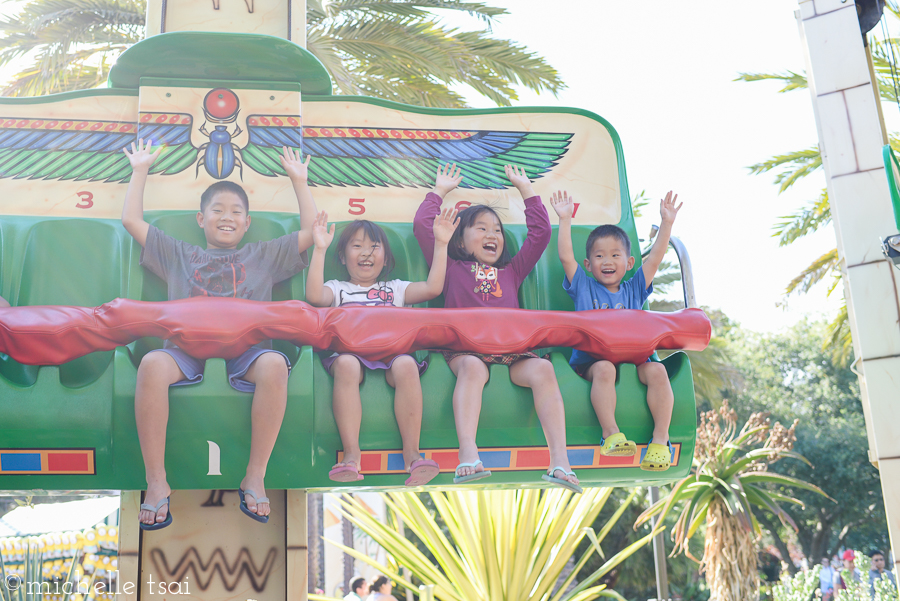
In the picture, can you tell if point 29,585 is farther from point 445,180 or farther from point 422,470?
point 445,180

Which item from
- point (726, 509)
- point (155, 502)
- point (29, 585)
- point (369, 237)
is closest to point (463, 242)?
point (369, 237)

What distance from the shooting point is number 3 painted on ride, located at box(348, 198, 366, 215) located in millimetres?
4027

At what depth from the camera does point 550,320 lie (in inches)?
140

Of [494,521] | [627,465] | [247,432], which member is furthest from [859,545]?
[247,432]

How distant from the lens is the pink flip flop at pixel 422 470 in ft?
11.0

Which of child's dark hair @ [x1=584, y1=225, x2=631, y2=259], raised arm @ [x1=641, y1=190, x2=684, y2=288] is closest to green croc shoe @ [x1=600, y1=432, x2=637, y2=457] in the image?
raised arm @ [x1=641, y1=190, x2=684, y2=288]

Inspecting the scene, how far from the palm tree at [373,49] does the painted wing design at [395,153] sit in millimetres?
4188

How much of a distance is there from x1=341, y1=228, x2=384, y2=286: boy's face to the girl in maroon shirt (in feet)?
0.82

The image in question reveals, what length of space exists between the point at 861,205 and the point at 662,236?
179 cm

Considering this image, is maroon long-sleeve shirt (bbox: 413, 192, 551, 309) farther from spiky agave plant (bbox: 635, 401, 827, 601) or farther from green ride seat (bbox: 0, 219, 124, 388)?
spiky agave plant (bbox: 635, 401, 827, 601)

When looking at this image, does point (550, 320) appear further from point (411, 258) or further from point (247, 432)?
point (247, 432)

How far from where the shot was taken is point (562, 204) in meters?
4.05

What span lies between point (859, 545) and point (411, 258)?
19864 mm

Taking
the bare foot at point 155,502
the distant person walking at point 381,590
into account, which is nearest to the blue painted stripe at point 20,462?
the bare foot at point 155,502
